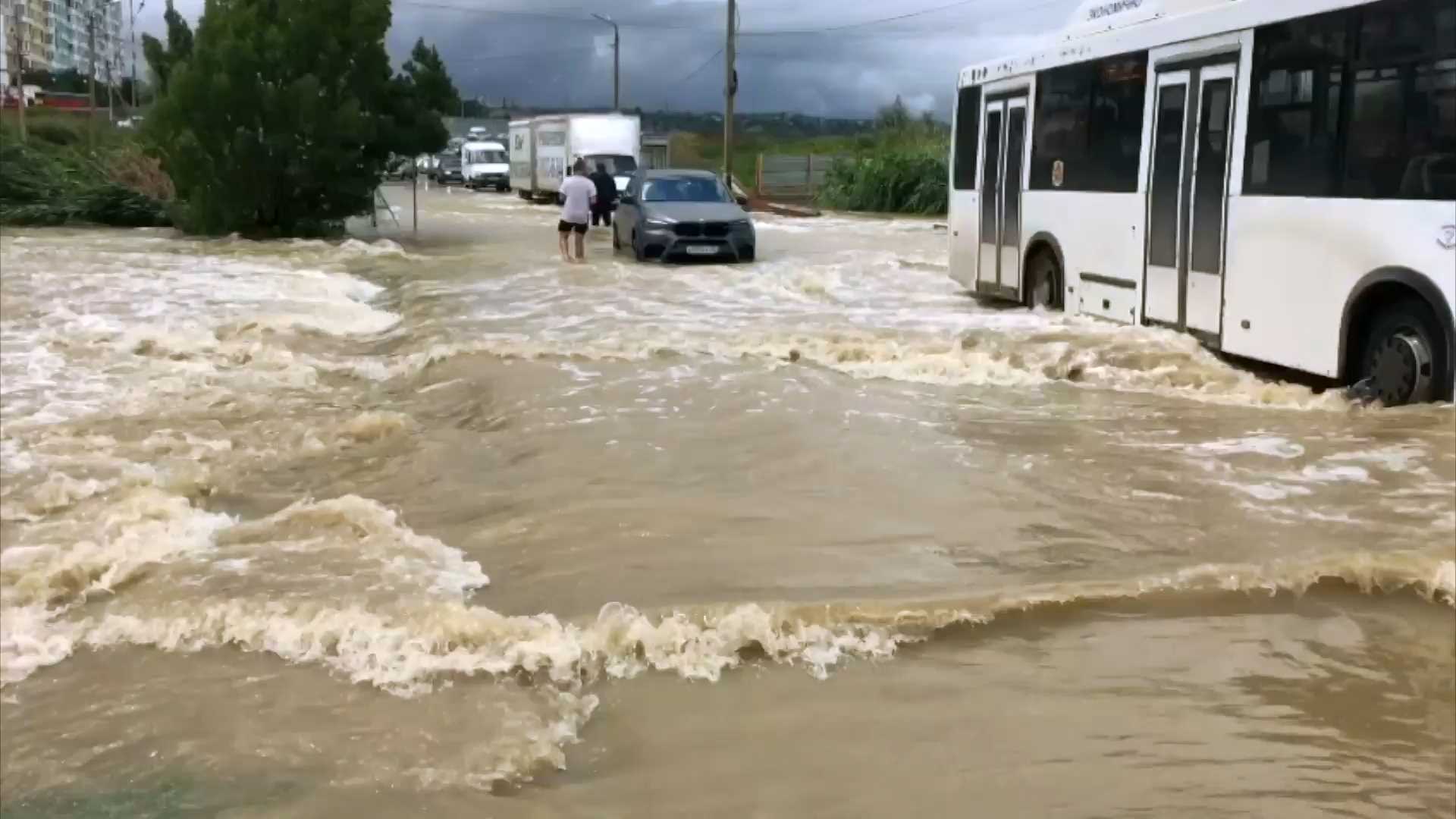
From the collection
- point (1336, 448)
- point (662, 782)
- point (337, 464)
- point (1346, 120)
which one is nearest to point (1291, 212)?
point (1346, 120)

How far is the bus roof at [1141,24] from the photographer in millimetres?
10352

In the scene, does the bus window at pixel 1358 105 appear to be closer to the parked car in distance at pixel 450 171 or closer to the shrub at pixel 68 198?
the shrub at pixel 68 198

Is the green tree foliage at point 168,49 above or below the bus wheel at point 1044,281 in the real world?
above

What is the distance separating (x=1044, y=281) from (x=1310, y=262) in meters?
5.41

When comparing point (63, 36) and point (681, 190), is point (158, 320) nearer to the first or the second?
point (681, 190)

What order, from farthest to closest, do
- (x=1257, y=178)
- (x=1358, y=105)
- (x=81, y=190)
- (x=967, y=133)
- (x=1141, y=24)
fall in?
1. (x=81, y=190)
2. (x=967, y=133)
3. (x=1141, y=24)
4. (x=1257, y=178)
5. (x=1358, y=105)

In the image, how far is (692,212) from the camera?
23.6 meters

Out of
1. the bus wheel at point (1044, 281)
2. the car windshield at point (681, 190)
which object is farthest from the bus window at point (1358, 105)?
the car windshield at point (681, 190)

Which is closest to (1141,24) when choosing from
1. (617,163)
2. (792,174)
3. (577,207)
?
(577,207)

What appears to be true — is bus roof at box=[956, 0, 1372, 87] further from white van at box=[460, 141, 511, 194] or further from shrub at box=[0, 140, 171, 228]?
white van at box=[460, 141, 511, 194]

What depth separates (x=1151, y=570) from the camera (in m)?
6.35

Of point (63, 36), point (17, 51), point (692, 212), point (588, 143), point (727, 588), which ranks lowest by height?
point (727, 588)

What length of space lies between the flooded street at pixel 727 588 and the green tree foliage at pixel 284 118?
49.6 feet

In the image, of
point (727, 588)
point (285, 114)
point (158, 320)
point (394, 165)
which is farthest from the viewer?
point (394, 165)
